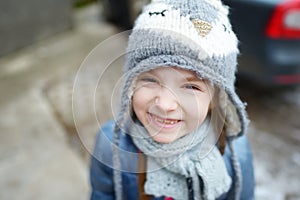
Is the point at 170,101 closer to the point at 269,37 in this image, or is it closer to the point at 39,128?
the point at 269,37

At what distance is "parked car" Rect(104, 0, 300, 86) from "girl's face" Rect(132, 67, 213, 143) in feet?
6.21

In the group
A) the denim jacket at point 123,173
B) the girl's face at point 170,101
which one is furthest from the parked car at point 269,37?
the girl's face at point 170,101

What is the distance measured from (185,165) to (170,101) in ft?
0.85

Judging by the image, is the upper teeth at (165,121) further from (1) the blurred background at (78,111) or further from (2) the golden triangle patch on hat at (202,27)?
(1) the blurred background at (78,111)

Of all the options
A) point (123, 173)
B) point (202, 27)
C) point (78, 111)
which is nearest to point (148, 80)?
point (202, 27)

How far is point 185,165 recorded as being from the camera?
1311 mm

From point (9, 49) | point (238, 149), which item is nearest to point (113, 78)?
point (238, 149)

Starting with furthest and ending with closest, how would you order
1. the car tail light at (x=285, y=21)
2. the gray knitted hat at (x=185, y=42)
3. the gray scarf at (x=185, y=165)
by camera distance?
the car tail light at (x=285, y=21)
the gray scarf at (x=185, y=165)
the gray knitted hat at (x=185, y=42)

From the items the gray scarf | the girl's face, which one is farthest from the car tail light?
the girl's face

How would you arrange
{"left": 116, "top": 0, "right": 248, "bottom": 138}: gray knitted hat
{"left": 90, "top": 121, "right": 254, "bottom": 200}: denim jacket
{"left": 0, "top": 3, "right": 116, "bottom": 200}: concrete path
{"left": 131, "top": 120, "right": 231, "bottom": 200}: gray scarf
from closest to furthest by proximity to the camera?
{"left": 116, "top": 0, "right": 248, "bottom": 138}: gray knitted hat → {"left": 131, "top": 120, "right": 231, "bottom": 200}: gray scarf → {"left": 90, "top": 121, "right": 254, "bottom": 200}: denim jacket → {"left": 0, "top": 3, "right": 116, "bottom": 200}: concrete path

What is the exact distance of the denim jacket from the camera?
1418 millimetres

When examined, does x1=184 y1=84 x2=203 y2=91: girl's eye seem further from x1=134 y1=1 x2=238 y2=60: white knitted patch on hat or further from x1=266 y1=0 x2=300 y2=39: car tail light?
x1=266 y1=0 x2=300 y2=39: car tail light

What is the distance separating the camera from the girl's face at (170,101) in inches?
44.9

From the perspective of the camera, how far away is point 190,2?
117cm
